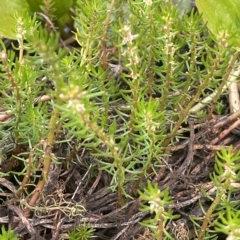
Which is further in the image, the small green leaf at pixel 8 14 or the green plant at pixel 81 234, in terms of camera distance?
the small green leaf at pixel 8 14

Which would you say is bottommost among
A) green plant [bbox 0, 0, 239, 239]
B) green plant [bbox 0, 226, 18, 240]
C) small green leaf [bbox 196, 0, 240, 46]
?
green plant [bbox 0, 226, 18, 240]

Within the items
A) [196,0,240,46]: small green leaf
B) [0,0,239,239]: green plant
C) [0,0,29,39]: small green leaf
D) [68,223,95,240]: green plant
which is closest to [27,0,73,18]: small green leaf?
[0,0,29,39]: small green leaf

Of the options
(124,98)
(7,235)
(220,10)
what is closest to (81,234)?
(7,235)

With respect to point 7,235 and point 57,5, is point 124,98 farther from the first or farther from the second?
point 57,5

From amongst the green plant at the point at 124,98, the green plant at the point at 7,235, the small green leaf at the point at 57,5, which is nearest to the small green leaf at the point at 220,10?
the green plant at the point at 124,98

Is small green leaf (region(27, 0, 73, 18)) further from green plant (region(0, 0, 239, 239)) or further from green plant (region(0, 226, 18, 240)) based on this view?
green plant (region(0, 226, 18, 240))

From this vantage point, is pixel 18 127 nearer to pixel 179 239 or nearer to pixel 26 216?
pixel 26 216

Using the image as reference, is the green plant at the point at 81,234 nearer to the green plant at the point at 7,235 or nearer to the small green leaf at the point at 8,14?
the green plant at the point at 7,235

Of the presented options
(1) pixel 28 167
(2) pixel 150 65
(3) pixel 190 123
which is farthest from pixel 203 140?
(1) pixel 28 167
